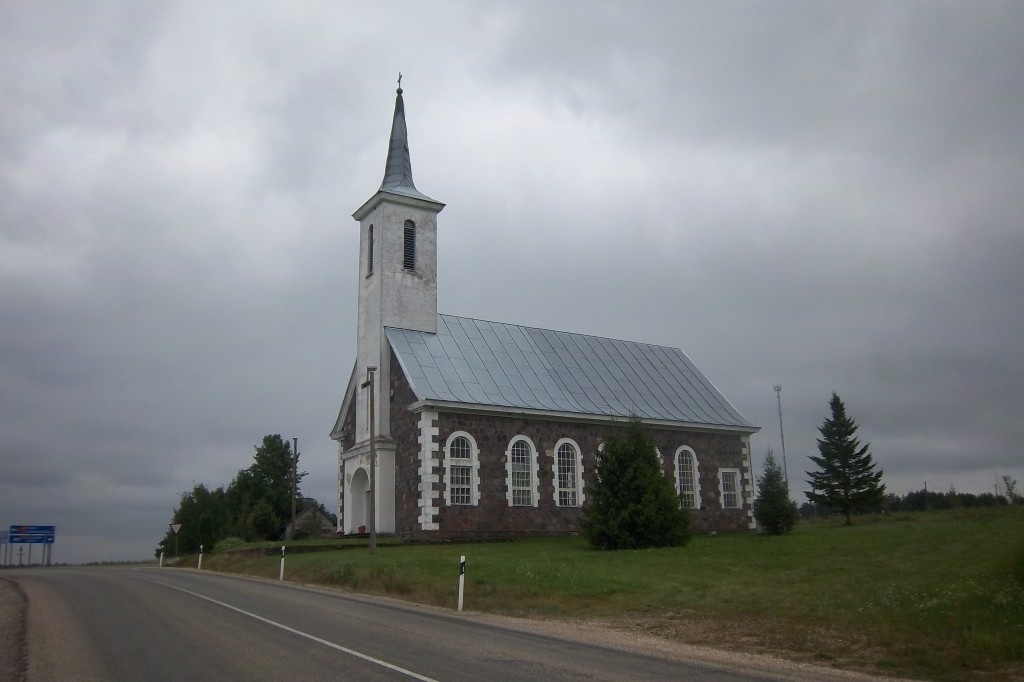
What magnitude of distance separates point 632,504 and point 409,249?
16.6 meters

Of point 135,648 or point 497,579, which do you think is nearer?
point 135,648

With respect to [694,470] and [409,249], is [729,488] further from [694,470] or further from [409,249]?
[409,249]

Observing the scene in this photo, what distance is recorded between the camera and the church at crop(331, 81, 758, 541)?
3222 centimetres

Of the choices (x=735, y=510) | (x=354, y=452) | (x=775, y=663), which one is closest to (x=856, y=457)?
(x=735, y=510)

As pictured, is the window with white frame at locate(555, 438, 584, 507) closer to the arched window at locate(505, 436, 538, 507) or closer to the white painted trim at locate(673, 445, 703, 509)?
the arched window at locate(505, 436, 538, 507)

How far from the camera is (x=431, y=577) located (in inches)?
815

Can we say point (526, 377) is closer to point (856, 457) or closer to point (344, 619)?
point (856, 457)

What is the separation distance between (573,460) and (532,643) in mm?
23529

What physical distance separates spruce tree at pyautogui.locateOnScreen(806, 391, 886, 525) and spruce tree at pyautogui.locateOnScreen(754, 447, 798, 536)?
8.27 metres

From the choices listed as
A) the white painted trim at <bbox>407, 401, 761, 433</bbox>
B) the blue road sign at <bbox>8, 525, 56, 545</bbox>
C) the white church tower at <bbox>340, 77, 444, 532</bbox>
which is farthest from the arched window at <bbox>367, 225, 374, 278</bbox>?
the blue road sign at <bbox>8, 525, 56, 545</bbox>

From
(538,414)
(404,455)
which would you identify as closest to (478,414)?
(538,414)

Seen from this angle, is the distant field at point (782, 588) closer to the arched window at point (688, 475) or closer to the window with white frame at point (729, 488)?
the arched window at point (688, 475)

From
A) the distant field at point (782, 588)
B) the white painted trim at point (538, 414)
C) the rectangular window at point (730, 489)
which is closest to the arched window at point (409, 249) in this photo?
the white painted trim at point (538, 414)

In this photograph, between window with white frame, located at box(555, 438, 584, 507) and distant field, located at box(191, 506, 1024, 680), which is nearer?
distant field, located at box(191, 506, 1024, 680)
